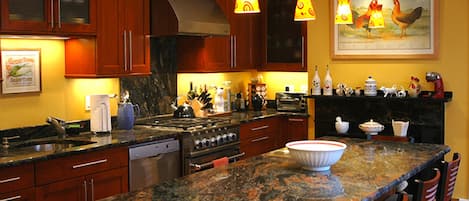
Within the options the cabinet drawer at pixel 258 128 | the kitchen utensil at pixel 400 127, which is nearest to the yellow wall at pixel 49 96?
the cabinet drawer at pixel 258 128

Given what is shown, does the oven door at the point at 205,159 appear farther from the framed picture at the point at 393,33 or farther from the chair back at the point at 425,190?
the chair back at the point at 425,190

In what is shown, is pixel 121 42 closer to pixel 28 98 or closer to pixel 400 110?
pixel 28 98

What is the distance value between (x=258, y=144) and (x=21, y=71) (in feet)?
8.63

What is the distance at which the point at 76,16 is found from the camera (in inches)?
171

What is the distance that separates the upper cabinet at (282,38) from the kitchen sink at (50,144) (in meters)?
2.95

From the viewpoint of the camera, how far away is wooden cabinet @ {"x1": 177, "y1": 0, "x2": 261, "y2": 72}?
5.82m

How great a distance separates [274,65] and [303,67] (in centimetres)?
40

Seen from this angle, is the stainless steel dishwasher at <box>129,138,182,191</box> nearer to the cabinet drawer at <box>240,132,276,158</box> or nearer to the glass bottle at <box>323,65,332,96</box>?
the cabinet drawer at <box>240,132,276,158</box>

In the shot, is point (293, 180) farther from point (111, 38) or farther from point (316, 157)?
point (111, 38)

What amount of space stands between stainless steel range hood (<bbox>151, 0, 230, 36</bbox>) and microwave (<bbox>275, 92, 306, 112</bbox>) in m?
1.34

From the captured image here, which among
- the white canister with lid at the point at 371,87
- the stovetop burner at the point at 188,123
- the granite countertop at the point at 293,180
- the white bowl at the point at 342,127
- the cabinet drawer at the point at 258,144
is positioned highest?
the white canister with lid at the point at 371,87

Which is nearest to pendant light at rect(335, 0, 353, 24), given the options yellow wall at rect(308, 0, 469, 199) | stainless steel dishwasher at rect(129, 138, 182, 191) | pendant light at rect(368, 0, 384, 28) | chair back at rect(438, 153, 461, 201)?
pendant light at rect(368, 0, 384, 28)

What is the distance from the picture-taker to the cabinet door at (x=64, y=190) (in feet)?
12.1

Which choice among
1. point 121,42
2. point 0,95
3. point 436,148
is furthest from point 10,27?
point 436,148
